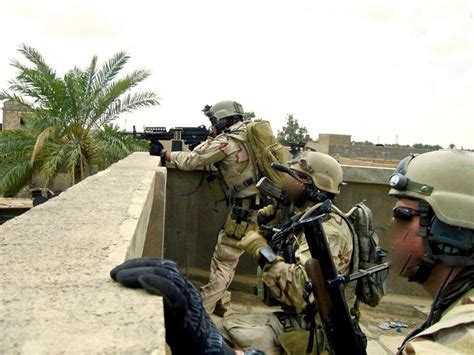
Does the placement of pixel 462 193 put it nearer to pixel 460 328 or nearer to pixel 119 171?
pixel 460 328

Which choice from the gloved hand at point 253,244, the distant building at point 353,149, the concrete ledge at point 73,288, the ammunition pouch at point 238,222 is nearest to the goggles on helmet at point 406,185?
the concrete ledge at point 73,288

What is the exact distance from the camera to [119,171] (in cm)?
421

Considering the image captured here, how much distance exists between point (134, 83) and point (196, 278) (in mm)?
5500

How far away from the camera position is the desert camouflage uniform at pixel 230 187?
4.97 m

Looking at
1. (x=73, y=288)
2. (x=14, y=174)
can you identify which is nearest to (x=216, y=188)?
(x=73, y=288)

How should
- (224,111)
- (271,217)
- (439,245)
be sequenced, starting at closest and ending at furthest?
(439,245) < (271,217) < (224,111)

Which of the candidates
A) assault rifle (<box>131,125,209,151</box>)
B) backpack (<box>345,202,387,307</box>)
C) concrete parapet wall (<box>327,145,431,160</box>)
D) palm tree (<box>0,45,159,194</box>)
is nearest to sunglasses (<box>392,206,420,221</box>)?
backpack (<box>345,202,387,307</box>)

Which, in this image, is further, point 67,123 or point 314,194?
point 67,123

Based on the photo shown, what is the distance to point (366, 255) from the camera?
286 cm

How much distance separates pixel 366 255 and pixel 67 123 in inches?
317

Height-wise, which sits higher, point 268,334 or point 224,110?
point 224,110

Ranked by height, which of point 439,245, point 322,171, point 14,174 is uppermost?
point 322,171

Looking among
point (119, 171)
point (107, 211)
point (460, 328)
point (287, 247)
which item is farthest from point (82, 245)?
point (119, 171)

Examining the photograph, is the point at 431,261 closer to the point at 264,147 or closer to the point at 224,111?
the point at 264,147
